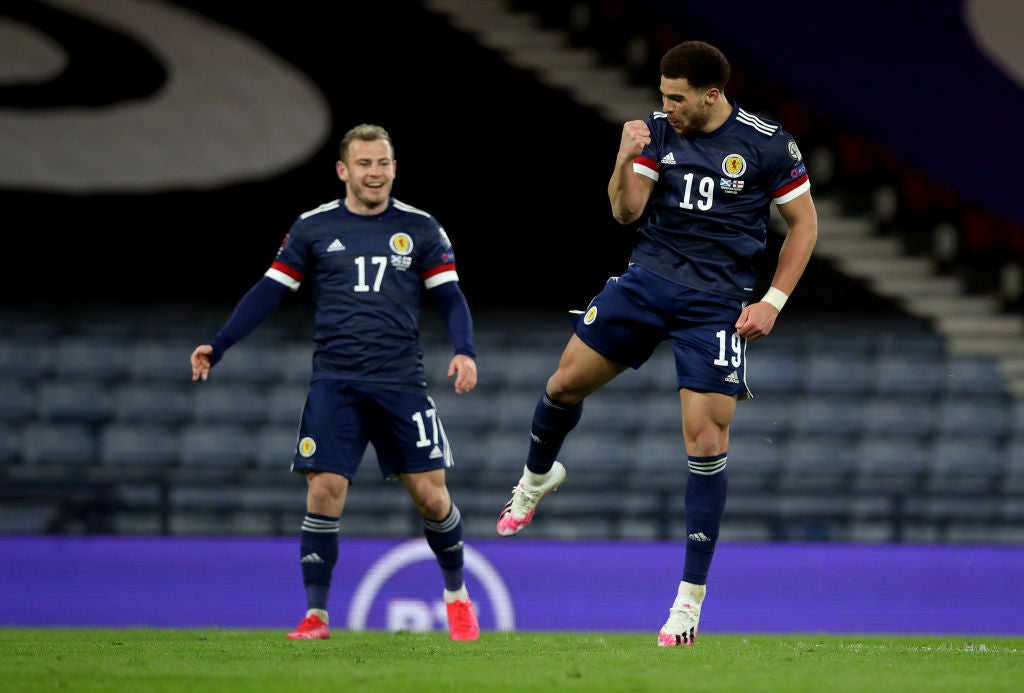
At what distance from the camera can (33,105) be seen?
11.1m

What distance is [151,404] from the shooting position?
10836 mm

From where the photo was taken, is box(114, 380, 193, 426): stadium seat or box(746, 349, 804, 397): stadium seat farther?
box(746, 349, 804, 397): stadium seat

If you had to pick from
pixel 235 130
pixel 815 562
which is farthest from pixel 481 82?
pixel 815 562

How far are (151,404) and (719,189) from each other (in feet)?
21.7

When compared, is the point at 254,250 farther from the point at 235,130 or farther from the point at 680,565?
the point at 680,565

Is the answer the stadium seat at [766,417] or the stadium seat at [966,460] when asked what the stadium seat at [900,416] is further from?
the stadium seat at [766,417]

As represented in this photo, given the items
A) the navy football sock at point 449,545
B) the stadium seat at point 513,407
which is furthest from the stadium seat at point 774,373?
the navy football sock at point 449,545

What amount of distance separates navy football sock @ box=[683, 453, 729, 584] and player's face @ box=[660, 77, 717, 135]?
1094 millimetres

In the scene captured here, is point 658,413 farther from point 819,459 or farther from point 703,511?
point 703,511

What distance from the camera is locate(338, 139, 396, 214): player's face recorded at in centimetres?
580

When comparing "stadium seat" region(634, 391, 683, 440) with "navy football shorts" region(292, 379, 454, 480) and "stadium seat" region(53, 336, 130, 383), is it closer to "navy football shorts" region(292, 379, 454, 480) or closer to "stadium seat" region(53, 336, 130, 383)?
"stadium seat" region(53, 336, 130, 383)

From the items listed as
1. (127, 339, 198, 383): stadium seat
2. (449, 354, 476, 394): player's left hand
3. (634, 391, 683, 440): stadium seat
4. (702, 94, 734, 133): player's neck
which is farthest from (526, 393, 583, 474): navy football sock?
(127, 339, 198, 383): stadium seat

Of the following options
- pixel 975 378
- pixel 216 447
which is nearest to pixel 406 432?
pixel 216 447

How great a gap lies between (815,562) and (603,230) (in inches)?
135
